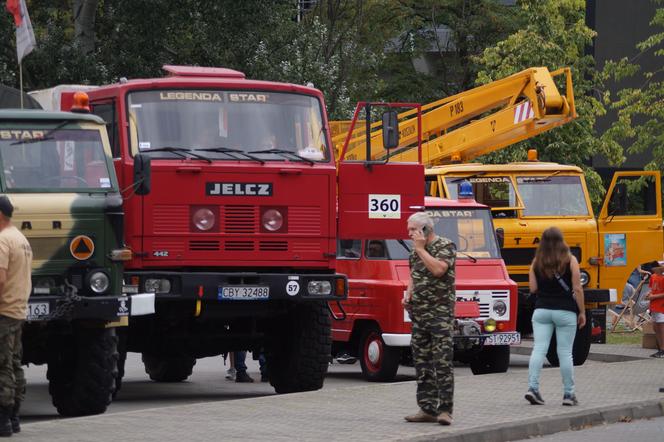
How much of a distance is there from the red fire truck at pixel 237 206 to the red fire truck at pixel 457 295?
90.8 inches

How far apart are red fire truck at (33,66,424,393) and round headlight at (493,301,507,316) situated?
3148mm

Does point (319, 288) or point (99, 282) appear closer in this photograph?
point (99, 282)

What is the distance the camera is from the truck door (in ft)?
69.7

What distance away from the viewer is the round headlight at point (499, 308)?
18172 mm

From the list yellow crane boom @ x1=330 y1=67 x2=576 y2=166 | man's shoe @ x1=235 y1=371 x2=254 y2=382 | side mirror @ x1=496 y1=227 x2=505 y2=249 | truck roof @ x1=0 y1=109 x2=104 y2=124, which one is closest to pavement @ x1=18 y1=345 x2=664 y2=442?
truck roof @ x1=0 y1=109 x2=104 y2=124

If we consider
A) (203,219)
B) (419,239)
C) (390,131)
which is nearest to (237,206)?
(203,219)

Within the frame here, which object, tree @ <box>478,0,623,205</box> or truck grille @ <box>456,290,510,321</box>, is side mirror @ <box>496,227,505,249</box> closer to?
truck grille @ <box>456,290,510,321</box>

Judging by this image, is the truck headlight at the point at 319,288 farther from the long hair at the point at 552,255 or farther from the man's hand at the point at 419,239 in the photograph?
the man's hand at the point at 419,239

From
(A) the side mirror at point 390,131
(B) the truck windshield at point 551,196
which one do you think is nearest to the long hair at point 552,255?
→ (A) the side mirror at point 390,131

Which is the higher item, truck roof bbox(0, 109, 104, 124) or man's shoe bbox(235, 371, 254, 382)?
truck roof bbox(0, 109, 104, 124)

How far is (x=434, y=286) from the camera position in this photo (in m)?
11.9

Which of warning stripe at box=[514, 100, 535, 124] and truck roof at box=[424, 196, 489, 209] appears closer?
truck roof at box=[424, 196, 489, 209]

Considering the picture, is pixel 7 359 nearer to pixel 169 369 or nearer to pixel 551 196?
pixel 169 369

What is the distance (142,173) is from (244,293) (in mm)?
1801
